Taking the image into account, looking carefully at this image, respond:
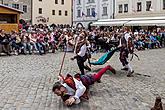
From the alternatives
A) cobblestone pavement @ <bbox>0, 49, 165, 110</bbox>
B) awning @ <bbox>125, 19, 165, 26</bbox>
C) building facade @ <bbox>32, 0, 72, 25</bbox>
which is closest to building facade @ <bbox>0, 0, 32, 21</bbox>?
building facade @ <bbox>32, 0, 72, 25</bbox>

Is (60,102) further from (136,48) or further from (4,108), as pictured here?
(136,48)

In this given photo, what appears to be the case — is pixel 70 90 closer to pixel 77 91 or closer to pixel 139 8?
pixel 77 91

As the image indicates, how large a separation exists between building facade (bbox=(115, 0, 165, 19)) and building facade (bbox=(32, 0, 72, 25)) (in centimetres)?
1482

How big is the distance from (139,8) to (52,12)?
67.2 feet

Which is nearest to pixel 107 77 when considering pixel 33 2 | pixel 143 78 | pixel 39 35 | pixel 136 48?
pixel 143 78

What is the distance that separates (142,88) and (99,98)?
1.85 metres

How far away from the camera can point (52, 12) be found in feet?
220

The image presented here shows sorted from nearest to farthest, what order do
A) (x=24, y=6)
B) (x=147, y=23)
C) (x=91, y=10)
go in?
(x=147, y=23)
(x=24, y=6)
(x=91, y=10)

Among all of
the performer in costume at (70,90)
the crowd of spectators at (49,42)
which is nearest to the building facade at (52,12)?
the crowd of spectators at (49,42)

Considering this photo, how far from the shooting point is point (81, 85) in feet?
25.2

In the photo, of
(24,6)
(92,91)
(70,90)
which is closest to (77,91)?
(70,90)

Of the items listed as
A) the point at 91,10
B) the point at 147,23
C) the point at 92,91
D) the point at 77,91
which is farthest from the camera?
the point at 91,10

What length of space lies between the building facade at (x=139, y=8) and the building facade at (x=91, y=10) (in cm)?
200

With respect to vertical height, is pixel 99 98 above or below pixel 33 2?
below
